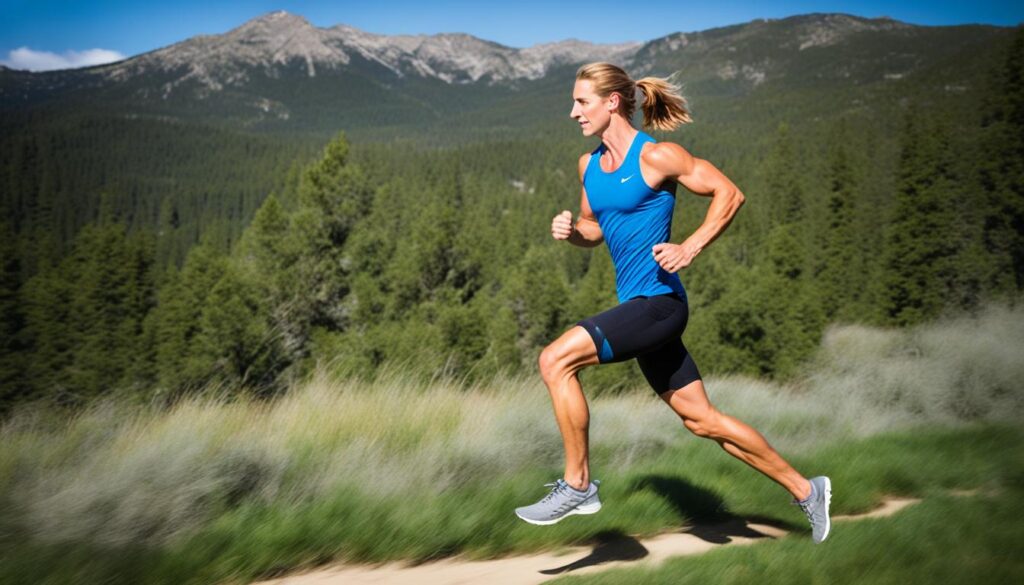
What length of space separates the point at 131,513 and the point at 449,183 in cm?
13614

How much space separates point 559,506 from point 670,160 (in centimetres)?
168

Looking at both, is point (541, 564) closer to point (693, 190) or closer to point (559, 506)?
point (559, 506)

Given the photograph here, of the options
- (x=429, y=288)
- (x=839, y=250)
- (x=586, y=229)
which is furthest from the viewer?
(x=839, y=250)

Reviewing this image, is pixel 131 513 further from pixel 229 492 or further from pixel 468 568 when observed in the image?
pixel 468 568

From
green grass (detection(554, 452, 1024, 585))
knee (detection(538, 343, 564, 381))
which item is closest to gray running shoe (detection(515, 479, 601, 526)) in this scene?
green grass (detection(554, 452, 1024, 585))

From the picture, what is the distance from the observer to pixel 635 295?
3.54 metres

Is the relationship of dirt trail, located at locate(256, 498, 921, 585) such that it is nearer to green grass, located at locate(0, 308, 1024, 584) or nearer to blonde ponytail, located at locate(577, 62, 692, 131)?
green grass, located at locate(0, 308, 1024, 584)

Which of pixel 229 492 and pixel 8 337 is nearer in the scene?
pixel 229 492

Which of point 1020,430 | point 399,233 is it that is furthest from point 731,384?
point 399,233

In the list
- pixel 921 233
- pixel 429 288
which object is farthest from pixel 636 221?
pixel 921 233

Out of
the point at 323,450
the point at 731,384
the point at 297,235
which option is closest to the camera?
the point at 323,450

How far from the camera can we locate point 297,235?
1241 inches

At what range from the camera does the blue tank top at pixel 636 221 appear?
11.4ft

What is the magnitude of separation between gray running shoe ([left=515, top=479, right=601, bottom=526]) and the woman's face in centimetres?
173
